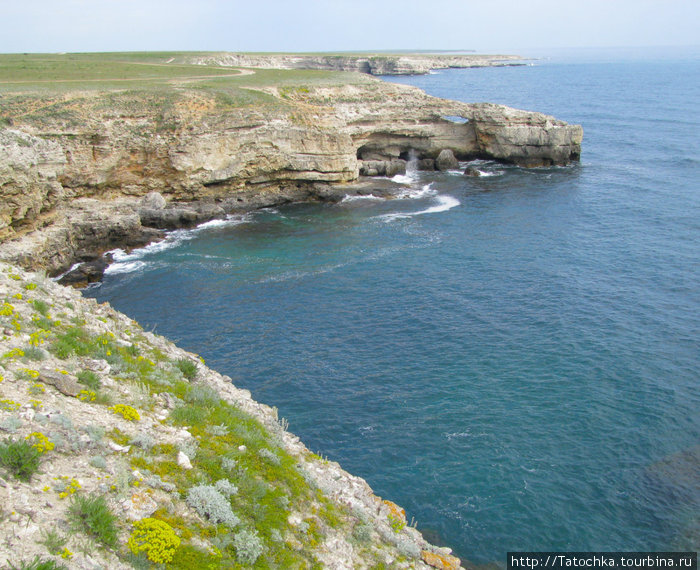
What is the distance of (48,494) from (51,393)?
4.27 meters

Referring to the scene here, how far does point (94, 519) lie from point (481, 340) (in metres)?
29.8

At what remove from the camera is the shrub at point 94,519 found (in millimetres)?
11312

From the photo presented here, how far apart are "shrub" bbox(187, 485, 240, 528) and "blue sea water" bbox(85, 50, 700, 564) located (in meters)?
13.0

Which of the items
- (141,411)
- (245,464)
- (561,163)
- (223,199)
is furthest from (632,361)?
(561,163)

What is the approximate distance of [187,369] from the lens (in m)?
21.3

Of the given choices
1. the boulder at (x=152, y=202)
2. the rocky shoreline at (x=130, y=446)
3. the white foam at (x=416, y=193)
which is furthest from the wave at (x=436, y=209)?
the rocky shoreline at (x=130, y=446)

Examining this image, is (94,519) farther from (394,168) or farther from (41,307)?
(394,168)

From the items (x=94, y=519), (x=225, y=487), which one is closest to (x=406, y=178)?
(x=225, y=487)

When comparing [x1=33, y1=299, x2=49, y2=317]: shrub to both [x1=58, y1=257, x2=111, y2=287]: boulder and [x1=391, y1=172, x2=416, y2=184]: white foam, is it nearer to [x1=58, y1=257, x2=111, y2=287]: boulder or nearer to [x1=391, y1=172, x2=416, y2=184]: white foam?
[x1=58, y1=257, x2=111, y2=287]: boulder

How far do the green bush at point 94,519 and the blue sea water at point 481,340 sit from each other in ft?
51.5

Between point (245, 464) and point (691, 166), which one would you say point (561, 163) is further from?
point (245, 464)

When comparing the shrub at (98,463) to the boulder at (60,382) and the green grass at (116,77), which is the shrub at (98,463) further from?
the green grass at (116,77)

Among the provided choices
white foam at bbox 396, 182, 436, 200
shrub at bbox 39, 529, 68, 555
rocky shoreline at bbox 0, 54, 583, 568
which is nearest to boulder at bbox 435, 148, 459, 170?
white foam at bbox 396, 182, 436, 200

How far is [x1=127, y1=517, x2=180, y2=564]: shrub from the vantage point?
37.7ft
